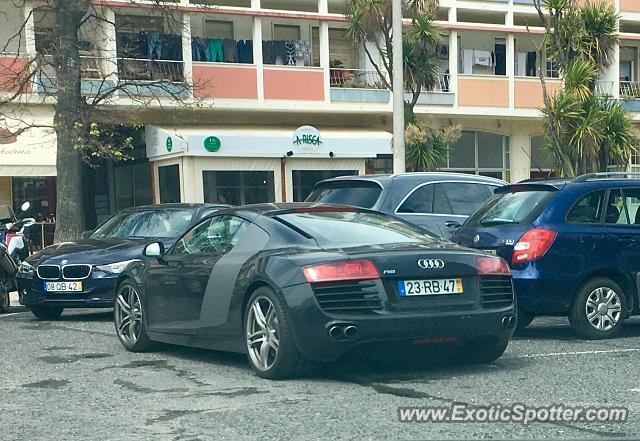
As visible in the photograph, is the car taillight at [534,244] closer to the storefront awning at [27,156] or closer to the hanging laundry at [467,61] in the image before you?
the storefront awning at [27,156]

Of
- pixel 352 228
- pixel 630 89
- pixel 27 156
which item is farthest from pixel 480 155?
pixel 352 228

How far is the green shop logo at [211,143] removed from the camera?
2684cm

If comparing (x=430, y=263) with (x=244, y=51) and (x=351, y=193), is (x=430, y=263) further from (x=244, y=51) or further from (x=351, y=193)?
(x=244, y=51)

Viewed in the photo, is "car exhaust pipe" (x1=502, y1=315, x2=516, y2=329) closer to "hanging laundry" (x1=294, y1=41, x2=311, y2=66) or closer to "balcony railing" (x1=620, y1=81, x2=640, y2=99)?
"hanging laundry" (x1=294, y1=41, x2=311, y2=66)

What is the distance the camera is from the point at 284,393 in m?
6.96

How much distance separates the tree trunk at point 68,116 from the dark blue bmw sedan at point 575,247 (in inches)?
447

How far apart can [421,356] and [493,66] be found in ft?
84.7

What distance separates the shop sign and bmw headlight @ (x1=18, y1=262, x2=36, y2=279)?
1560 centimetres

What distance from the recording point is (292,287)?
724 cm

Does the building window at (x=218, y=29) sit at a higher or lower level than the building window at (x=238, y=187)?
higher

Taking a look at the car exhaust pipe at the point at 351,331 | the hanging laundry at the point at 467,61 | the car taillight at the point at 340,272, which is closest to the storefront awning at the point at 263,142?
the hanging laundry at the point at 467,61

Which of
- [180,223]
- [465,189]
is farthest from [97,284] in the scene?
[465,189]

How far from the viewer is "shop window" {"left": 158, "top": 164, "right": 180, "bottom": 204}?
27.6m

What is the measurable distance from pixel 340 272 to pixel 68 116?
13.4 m
